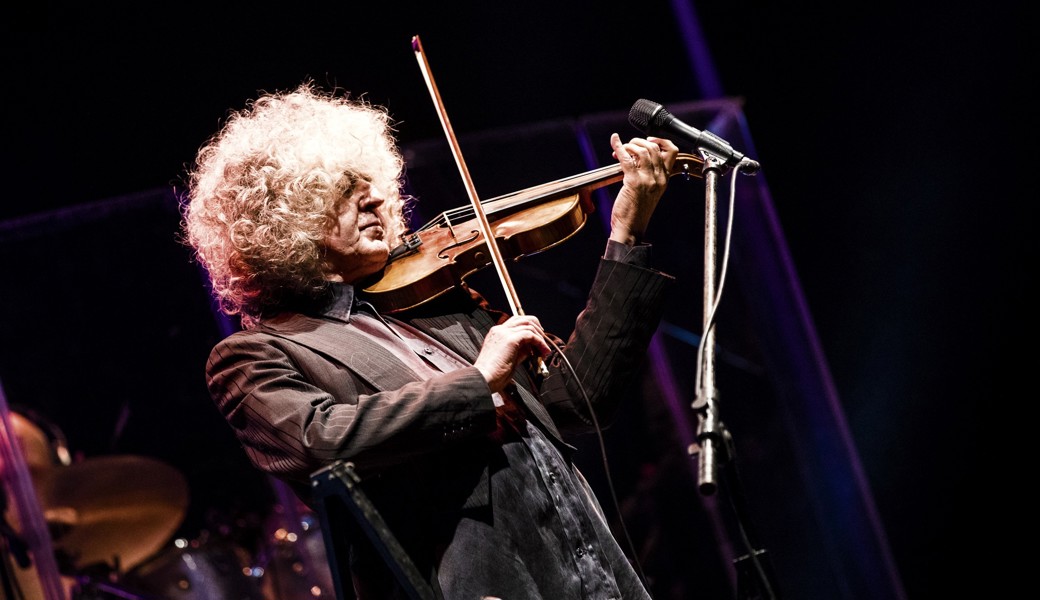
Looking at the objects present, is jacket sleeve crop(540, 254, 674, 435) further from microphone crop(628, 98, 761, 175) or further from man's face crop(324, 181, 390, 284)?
man's face crop(324, 181, 390, 284)

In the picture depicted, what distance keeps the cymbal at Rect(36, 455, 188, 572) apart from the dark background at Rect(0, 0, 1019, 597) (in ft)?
0.37

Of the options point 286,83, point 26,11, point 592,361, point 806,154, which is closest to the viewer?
point 592,361

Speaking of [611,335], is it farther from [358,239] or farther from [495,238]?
[358,239]

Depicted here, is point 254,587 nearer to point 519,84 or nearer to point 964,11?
point 519,84

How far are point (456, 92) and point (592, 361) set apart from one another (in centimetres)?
255

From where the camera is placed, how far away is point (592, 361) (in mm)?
2098

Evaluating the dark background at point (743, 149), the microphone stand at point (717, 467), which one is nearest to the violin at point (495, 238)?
the microphone stand at point (717, 467)

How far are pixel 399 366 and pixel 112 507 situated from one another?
292cm

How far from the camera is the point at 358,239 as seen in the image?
214 centimetres

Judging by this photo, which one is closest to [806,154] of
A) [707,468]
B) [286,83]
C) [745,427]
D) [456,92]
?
[745,427]

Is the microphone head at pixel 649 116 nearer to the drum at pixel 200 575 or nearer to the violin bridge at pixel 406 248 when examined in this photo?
the violin bridge at pixel 406 248

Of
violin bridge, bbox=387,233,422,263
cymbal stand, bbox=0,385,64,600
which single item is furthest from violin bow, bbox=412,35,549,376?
cymbal stand, bbox=0,385,64,600

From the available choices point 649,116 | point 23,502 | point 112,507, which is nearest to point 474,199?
point 649,116

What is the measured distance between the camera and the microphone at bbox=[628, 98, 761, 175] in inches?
73.7
